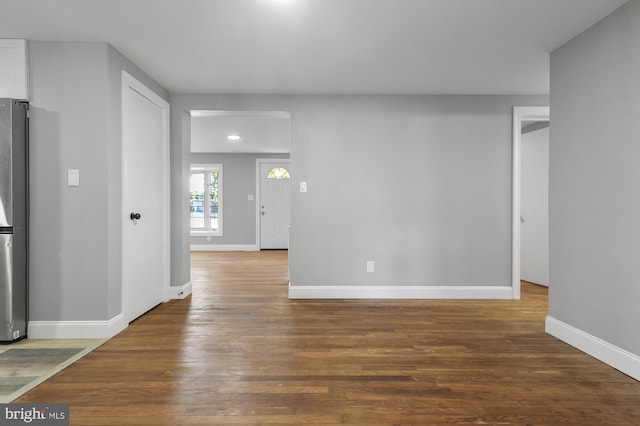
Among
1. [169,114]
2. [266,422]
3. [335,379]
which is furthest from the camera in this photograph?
[169,114]

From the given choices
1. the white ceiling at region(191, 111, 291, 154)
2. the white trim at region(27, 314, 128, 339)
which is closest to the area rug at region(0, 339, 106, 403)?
the white trim at region(27, 314, 128, 339)

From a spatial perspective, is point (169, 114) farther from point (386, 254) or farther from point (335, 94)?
point (386, 254)

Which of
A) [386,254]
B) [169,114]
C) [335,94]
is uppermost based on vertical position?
[335,94]

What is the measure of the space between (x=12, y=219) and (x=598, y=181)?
4210 mm

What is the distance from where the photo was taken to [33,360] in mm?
2273

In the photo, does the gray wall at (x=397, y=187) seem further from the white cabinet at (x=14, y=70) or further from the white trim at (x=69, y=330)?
the white cabinet at (x=14, y=70)

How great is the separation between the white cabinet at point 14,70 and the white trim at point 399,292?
9.72 ft

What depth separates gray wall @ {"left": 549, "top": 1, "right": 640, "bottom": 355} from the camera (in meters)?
2.11

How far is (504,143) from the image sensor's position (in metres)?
3.88

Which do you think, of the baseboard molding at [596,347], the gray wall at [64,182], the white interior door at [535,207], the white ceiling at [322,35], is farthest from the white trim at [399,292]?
the white ceiling at [322,35]

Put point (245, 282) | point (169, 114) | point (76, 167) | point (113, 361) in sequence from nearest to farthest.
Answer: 1. point (113, 361)
2. point (76, 167)
3. point (169, 114)
4. point (245, 282)

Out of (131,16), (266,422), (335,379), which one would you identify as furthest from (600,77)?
(131,16)

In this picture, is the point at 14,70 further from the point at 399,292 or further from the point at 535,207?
the point at 535,207

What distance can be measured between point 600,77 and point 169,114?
3.91 meters
